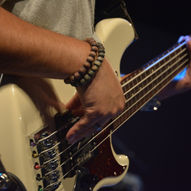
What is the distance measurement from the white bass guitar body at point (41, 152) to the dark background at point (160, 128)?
3.00 feet

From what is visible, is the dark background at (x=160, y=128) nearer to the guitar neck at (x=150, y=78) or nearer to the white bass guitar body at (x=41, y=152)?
the guitar neck at (x=150, y=78)

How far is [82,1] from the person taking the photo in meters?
0.55

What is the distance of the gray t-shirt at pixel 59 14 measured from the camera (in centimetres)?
47

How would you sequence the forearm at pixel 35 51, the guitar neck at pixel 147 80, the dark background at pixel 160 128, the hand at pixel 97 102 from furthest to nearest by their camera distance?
the dark background at pixel 160 128, the guitar neck at pixel 147 80, the hand at pixel 97 102, the forearm at pixel 35 51

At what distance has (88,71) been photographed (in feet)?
1.55

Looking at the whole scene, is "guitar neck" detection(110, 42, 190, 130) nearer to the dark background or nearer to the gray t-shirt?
the gray t-shirt

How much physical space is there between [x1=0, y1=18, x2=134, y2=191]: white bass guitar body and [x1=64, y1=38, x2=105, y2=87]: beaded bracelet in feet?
0.33

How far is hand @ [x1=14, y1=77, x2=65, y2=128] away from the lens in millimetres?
495

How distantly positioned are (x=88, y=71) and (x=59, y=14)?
0.53 feet

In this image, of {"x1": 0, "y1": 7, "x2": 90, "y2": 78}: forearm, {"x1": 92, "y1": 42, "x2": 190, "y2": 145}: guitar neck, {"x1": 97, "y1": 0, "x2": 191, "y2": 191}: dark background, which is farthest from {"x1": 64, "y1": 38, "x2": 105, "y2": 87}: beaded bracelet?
{"x1": 97, "y1": 0, "x2": 191, "y2": 191}: dark background

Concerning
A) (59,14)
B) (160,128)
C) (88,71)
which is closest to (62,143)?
(88,71)

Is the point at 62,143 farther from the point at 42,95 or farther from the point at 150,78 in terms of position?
the point at 150,78

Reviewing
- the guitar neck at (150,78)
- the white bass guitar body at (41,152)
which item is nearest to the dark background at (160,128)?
the guitar neck at (150,78)

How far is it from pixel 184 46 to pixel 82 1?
773mm
